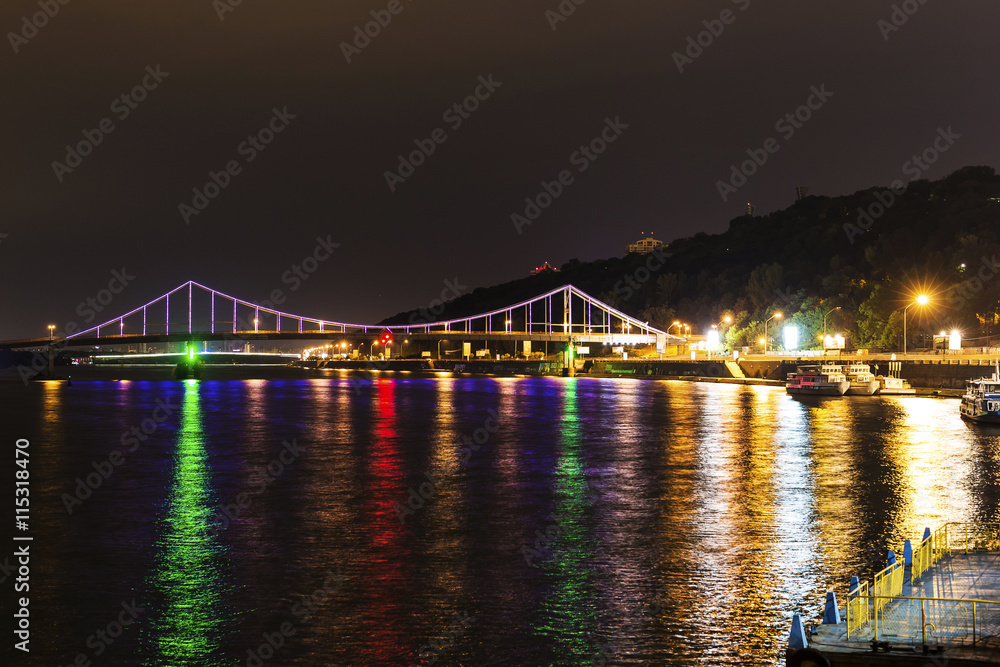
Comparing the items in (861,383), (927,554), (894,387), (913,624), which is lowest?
(913,624)

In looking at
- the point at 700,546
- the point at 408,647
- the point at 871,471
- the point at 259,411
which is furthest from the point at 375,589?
the point at 259,411

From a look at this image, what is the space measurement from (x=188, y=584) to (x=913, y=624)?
516 inches

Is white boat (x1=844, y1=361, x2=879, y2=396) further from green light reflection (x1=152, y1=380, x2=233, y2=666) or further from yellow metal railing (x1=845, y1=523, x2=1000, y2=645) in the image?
yellow metal railing (x1=845, y1=523, x2=1000, y2=645)

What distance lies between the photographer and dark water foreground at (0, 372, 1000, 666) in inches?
622

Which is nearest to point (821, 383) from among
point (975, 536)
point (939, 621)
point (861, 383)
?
point (861, 383)

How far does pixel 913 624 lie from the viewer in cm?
1329

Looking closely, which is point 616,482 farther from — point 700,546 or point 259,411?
point 259,411

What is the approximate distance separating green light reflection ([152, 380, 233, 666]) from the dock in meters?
8.85

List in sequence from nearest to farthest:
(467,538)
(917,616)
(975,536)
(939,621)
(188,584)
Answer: (939,621)
(917,616)
(188,584)
(975,536)
(467,538)

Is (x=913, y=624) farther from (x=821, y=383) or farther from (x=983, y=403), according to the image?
(x=821, y=383)

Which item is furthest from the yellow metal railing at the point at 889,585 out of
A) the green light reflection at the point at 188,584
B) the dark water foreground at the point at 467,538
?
the green light reflection at the point at 188,584

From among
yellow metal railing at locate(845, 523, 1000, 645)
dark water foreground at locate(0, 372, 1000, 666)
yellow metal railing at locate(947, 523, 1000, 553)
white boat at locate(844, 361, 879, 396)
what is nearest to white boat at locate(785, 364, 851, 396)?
white boat at locate(844, 361, 879, 396)

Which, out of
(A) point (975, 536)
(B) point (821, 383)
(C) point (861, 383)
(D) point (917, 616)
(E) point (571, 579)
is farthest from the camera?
(C) point (861, 383)

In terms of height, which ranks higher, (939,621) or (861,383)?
(861,383)
